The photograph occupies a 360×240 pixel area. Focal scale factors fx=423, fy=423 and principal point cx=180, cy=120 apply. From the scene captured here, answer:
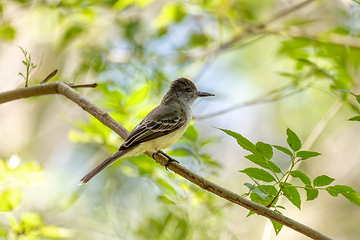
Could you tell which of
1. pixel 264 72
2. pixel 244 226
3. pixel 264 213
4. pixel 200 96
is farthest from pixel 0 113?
pixel 264 213

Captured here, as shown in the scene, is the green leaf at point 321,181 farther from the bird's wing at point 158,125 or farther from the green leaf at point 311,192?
the bird's wing at point 158,125

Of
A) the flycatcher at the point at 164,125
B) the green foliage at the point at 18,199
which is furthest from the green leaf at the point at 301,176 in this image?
the green foliage at the point at 18,199

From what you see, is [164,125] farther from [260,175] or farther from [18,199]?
[260,175]

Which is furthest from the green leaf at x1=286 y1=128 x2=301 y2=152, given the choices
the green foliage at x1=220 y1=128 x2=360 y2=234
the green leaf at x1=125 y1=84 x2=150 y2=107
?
the green leaf at x1=125 y1=84 x2=150 y2=107

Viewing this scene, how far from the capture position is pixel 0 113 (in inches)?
257

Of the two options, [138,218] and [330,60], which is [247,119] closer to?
[330,60]

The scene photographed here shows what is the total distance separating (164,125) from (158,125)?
6cm

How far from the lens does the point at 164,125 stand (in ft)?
13.8

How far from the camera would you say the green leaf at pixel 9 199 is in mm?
2748

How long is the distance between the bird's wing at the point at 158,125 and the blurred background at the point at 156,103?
0.55 ft

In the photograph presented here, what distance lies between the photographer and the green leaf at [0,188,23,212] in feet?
9.02

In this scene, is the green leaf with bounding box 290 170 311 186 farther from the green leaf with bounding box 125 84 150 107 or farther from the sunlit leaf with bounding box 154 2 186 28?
the sunlit leaf with bounding box 154 2 186 28

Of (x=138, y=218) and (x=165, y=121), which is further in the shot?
(x=165, y=121)

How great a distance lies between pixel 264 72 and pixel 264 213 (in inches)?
228
